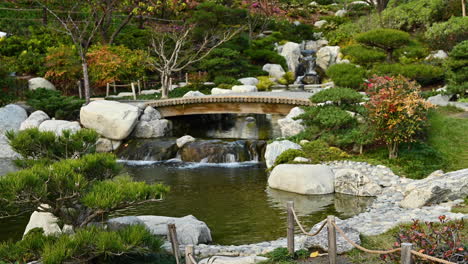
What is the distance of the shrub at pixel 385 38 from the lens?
22938mm

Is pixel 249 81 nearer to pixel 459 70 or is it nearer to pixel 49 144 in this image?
pixel 459 70

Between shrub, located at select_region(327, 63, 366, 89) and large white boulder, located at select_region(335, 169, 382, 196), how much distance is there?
8.70m

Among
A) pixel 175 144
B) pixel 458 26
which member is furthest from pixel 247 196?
pixel 458 26

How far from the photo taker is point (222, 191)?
612 inches

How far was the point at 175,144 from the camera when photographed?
71.7ft

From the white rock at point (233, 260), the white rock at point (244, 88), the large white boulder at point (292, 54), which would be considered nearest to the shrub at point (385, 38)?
the white rock at point (244, 88)

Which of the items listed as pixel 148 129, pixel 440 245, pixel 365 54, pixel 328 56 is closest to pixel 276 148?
pixel 148 129

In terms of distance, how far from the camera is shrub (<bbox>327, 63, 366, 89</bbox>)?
2266cm

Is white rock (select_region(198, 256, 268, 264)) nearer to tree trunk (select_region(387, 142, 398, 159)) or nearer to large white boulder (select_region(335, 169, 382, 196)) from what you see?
large white boulder (select_region(335, 169, 382, 196))

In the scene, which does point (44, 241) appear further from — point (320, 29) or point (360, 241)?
point (320, 29)

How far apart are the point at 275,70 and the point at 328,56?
14.3ft

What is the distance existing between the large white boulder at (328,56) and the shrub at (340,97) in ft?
64.3

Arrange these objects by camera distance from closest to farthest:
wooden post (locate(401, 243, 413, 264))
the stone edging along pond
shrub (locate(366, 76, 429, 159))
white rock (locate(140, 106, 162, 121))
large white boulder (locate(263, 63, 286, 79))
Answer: wooden post (locate(401, 243, 413, 264)) < the stone edging along pond < shrub (locate(366, 76, 429, 159)) < white rock (locate(140, 106, 162, 121)) < large white boulder (locate(263, 63, 286, 79))

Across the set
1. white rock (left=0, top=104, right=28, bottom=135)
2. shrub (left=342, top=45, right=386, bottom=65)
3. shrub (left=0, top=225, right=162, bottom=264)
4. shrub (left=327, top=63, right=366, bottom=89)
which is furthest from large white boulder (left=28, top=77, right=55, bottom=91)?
shrub (left=0, top=225, right=162, bottom=264)
